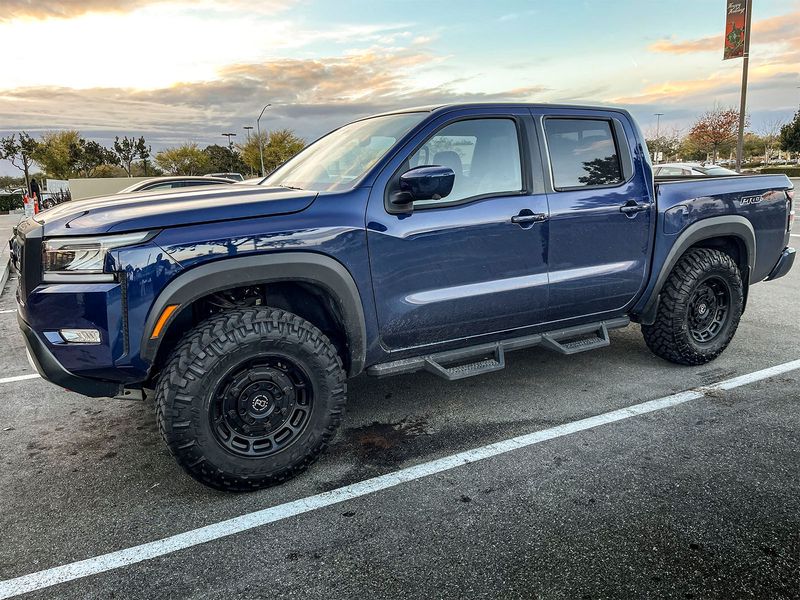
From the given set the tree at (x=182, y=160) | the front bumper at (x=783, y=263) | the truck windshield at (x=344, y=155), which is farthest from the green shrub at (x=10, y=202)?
the front bumper at (x=783, y=263)

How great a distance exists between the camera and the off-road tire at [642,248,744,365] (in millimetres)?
4438

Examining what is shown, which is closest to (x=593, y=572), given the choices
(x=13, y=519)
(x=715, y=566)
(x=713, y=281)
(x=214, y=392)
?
(x=715, y=566)

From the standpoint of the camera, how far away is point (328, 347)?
3123 millimetres

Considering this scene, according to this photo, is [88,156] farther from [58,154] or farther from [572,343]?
[572,343]

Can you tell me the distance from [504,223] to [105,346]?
2.25 metres

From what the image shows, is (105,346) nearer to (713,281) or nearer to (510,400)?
(510,400)

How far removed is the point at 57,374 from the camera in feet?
9.25

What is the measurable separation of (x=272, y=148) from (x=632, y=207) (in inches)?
2539

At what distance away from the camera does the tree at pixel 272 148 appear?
64.1m

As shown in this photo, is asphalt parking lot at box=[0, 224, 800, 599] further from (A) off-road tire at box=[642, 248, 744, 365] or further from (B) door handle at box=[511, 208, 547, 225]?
(B) door handle at box=[511, 208, 547, 225]

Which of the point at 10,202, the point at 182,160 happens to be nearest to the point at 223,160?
the point at 182,160

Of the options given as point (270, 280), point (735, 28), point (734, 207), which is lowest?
point (270, 280)

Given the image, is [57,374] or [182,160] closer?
[57,374]

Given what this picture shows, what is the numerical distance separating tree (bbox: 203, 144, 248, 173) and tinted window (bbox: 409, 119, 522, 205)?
7282 cm
